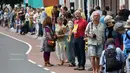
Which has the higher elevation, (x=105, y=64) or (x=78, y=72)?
(x=105, y=64)

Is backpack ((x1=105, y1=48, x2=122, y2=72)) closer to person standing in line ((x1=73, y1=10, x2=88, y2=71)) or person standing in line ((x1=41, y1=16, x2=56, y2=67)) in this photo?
person standing in line ((x1=73, y1=10, x2=88, y2=71))

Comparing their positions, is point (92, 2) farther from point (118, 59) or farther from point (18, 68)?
point (118, 59)

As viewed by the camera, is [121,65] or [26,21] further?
[26,21]

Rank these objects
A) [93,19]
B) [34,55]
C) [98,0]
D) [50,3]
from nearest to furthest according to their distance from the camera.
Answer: [93,19], [34,55], [50,3], [98,0]

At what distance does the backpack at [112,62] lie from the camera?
34.7ft

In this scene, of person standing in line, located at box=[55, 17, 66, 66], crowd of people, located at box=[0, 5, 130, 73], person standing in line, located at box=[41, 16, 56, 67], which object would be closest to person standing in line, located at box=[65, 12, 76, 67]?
crowd of people, located at box=[0, 5, 130, 73]

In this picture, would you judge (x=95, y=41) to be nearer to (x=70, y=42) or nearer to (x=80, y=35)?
(x=80, y=35)

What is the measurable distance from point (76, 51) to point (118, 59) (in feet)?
16.0

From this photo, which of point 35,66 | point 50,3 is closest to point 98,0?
point 50,3

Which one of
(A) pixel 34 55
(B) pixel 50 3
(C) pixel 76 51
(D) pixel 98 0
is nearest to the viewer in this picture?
(C) pixel 76 51

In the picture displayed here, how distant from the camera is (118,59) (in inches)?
421

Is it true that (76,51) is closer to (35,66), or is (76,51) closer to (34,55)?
(35,66)

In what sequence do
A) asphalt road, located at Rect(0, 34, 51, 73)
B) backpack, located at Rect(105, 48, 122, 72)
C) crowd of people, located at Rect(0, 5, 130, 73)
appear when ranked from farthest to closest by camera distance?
asphalt road, located at Rect(0, 34, 51, 73)
crowd of people, located at Rect(0, 5, 130, 73)
backpack, located at Rect(105, 48, 122, 72)

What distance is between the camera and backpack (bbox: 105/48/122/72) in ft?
34.7
